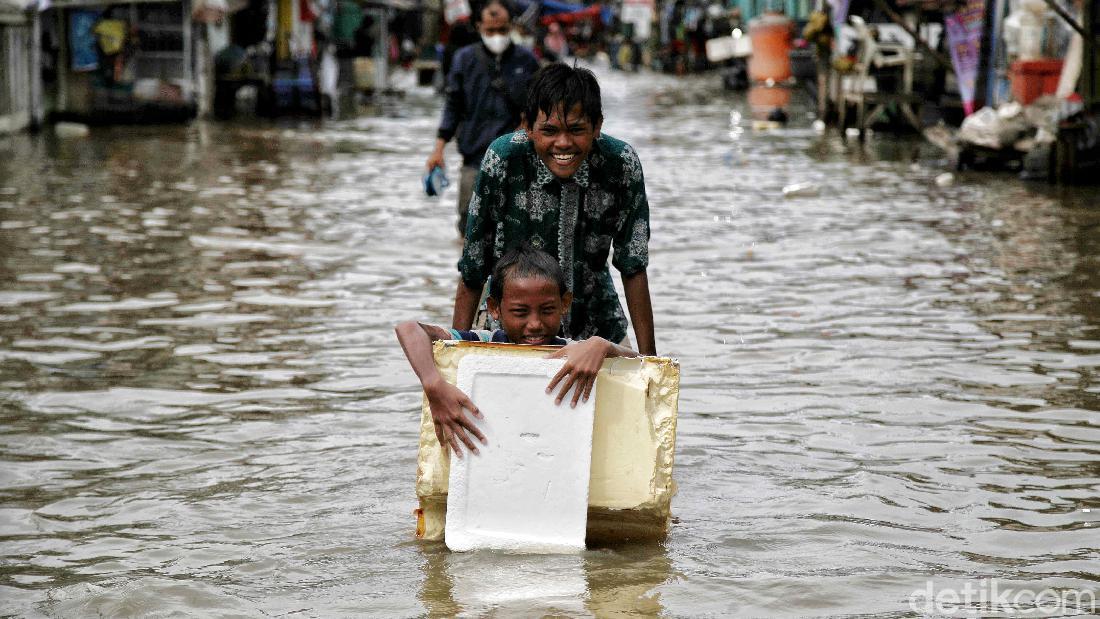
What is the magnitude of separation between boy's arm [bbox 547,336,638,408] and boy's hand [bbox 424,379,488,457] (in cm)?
21

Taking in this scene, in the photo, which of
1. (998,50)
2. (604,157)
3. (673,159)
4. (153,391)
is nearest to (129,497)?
(153,391)

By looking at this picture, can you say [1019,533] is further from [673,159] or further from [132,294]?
[673,159]

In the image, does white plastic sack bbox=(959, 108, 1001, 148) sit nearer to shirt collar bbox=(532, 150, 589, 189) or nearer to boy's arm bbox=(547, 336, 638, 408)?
shirt collar bbox=(532, 150, 589, 189)

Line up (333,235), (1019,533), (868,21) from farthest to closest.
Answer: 1. (868,21)
2. (333,235)
3. (1019,533)

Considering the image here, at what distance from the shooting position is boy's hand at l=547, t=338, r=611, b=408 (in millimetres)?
3629

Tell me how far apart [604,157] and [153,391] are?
2.74 meters

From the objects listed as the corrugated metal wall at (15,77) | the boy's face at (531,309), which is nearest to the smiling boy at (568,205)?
the boy's face at (531,309)

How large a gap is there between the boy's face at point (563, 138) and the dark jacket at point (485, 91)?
4052 mm

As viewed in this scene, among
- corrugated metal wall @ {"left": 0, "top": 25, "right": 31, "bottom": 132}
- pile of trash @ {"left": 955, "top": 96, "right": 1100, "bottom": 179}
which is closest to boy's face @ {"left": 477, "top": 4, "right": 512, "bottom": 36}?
pile of trash @ {"left": 955, "top": 96, "right": 1100, "bottom": 179}

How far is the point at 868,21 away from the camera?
23.1m

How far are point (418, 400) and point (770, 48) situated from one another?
1068 inches

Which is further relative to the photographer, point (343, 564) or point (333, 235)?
point (333, 235)

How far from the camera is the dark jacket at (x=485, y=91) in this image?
26.7 ft

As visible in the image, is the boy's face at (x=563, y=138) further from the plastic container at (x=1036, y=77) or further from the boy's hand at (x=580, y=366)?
the plastic container at (x=1036, y=77)
